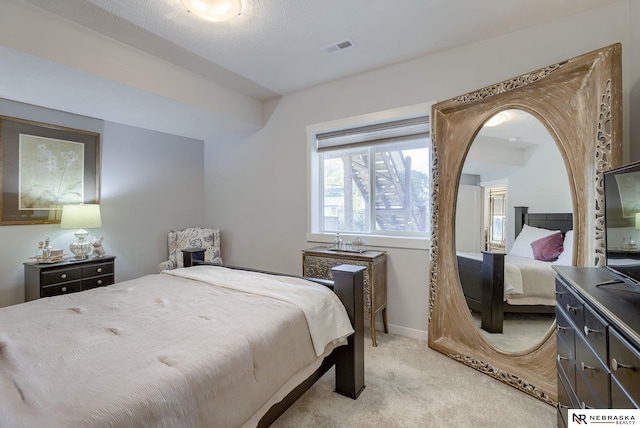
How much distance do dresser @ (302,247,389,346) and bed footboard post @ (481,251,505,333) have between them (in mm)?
898

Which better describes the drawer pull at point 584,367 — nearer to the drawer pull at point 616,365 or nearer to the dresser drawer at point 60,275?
the drawer pull at point 616,365

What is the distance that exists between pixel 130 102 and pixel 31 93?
79 centimetres

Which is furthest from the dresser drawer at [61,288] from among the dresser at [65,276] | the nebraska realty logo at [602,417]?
the nebraska realty logo at [602,417]

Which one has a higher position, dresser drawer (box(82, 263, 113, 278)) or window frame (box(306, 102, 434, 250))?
window frame (box(306, 102, 434, 250))

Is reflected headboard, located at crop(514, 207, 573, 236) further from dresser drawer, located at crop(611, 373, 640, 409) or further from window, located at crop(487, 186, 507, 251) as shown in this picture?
dresser drawer, located at crop(611, 373, 640, 409)

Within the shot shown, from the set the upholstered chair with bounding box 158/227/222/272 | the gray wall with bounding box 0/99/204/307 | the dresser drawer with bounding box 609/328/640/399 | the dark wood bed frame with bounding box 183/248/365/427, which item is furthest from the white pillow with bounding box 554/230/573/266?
the gray wall with bounding box 0/99/204/307

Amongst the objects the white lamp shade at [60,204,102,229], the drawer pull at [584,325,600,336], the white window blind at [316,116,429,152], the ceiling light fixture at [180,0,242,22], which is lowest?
the drawer pull at [584,325,600,336]

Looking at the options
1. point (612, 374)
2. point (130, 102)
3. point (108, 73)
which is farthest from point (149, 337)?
point (130, 102)

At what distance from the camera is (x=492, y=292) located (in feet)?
7.46

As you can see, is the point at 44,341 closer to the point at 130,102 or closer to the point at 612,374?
the point at 612,374

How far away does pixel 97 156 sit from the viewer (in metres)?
3.44

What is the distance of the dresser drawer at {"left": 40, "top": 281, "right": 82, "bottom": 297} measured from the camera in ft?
9.02

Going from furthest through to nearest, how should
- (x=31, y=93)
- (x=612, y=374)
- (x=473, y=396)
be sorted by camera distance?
(x=31, y=93) → (x=473, y=396) → (x=612, y=374)

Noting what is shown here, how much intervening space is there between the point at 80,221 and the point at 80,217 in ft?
0.14
